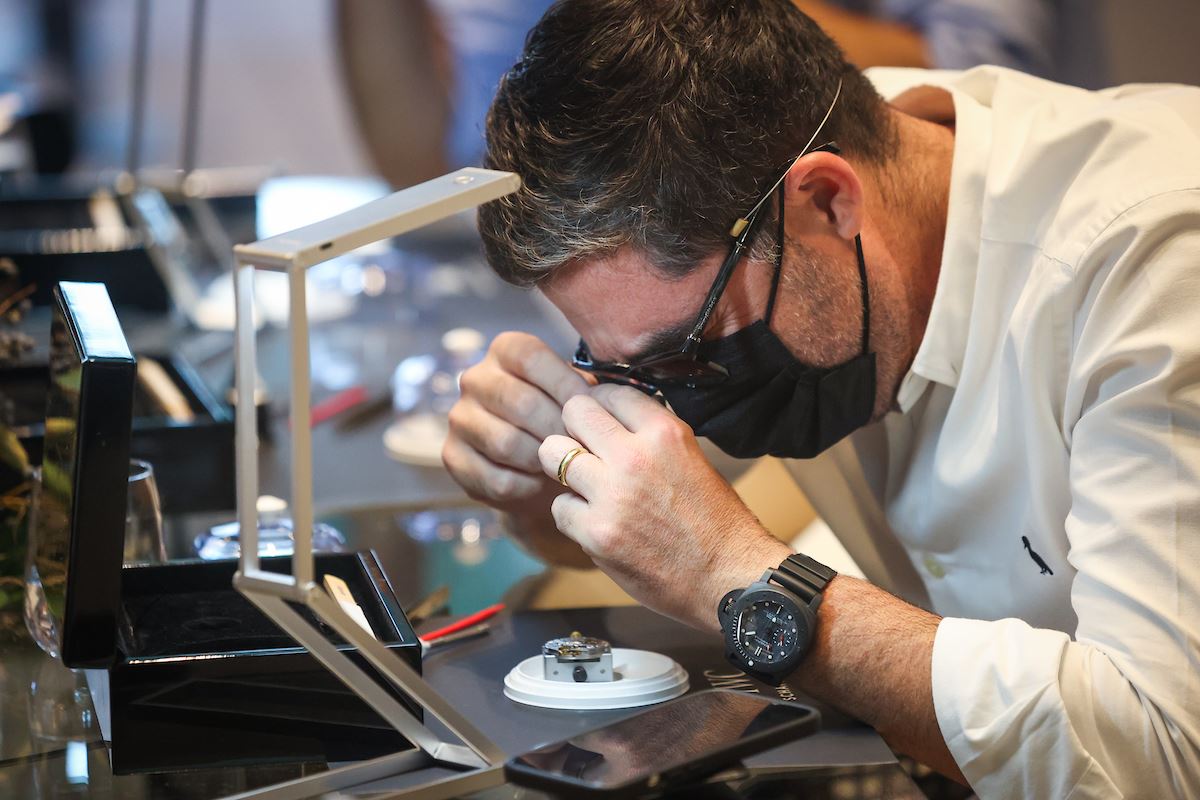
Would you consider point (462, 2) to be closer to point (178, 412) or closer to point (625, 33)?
point (178, 412)

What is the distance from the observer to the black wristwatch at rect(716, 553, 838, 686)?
104 centimetres

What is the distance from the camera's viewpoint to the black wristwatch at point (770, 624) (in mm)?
1037

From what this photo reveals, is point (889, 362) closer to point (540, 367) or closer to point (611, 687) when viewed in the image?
point (540, 367)

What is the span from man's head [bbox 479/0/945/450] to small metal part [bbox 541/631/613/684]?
1.04 feet

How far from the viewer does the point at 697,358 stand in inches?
49.6

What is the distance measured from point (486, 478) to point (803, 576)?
0.47 meters

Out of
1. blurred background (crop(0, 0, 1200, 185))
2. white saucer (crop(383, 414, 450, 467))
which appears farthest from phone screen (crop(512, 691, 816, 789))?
blurred background (crop(0, 0, 1200, 185))

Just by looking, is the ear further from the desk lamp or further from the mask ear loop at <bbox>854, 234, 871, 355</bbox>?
the desk lamp

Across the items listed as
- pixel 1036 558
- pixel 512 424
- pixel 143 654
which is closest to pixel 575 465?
pixel 512 424

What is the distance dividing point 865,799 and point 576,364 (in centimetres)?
57

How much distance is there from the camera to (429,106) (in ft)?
15.6

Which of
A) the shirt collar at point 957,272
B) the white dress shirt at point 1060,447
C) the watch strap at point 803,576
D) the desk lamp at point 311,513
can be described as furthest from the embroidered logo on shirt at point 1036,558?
the desk lamp at point 311,513

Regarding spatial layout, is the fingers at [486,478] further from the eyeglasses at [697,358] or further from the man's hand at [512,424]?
the eyeglasses at [697,358]

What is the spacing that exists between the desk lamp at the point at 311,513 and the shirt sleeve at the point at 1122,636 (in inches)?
15.5
